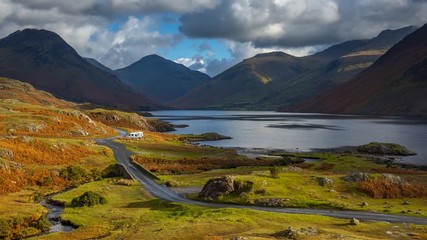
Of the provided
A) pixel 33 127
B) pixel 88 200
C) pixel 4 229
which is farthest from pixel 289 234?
pixel 33 127

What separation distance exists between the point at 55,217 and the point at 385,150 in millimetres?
131568

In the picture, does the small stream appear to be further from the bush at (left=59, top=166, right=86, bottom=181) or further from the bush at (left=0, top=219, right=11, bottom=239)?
the bush at (left=59, top=166, right=86, bottom=181)

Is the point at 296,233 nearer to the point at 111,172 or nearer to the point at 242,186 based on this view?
the point at 242,186

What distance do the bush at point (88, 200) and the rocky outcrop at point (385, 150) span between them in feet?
395

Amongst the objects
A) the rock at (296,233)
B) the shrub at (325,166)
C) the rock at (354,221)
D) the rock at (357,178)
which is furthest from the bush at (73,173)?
the shrub at (325,166)

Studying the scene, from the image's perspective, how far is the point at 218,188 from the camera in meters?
67.4

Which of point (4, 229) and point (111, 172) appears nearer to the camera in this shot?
point (4, 229)

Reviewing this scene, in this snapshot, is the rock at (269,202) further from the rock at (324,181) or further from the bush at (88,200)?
the bush at (88,200)

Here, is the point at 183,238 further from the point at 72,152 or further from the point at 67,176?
the point at 72,152

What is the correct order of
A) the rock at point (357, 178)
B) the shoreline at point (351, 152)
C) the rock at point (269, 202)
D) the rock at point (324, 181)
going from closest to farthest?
the rock at point (269, 202) < the rock at point (324, 181) < the rock at point (357, 178) < the shoreline at point (351, 152)

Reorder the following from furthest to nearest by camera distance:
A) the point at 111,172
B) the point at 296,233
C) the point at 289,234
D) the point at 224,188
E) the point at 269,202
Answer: the point at 111,172, the point at 224,188, the point at 269,202, the point at 289,234, the point at 296,233

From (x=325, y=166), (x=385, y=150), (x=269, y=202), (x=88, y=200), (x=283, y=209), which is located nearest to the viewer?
(x=283, y=209)

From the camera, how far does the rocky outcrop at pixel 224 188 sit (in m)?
66.5

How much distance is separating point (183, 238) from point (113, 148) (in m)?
83.2
